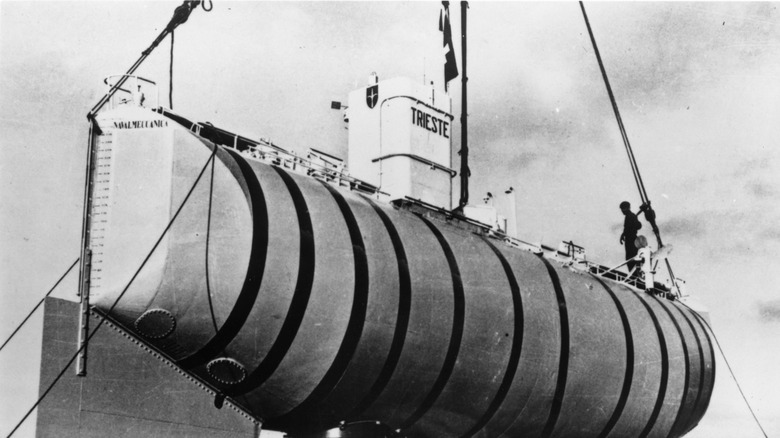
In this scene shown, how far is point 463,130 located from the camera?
14.2 meters

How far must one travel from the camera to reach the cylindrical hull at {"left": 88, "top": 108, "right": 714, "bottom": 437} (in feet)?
24.1

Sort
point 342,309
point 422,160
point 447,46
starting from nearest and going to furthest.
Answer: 1. point 342,309
2. point 422,160
3. point 447,46

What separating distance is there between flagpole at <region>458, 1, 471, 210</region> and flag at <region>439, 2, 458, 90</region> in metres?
1.08

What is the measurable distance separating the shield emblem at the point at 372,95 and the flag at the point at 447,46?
179cm

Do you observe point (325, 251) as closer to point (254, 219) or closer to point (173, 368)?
point (254, 219)

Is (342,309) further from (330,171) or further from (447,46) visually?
(447,46)

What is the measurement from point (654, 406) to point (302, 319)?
7.12 metres

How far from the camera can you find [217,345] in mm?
A: 7469

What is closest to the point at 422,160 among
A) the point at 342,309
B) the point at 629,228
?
the point at 342,309

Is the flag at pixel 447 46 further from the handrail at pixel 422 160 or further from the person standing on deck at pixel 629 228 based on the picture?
the person standing on deck at pixel 629 228

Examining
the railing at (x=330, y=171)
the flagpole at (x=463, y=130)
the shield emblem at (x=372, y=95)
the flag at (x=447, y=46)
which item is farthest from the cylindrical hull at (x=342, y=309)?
the flag at (x=447, y=46)

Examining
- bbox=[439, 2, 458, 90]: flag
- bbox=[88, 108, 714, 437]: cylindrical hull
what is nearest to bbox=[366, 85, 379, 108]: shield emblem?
bbox=[439, 2, 458, 90]: flag

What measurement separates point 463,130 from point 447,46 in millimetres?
1445

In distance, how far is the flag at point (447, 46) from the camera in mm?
13484
